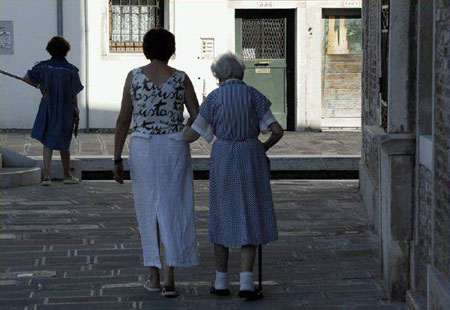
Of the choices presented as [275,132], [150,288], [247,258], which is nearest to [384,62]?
[275,132]

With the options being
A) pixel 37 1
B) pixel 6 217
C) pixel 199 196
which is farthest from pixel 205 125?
pixel 37 1

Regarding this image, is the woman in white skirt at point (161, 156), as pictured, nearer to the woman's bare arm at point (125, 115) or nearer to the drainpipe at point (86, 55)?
the woman's bare arm at point (125, 115)

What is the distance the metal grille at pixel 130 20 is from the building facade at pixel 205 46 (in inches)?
0.7

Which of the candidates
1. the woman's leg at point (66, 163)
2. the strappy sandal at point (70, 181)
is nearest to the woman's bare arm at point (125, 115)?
the woman's leg at point (66, 163)

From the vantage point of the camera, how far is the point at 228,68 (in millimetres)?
7586

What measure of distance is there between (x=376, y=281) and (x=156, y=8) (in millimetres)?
14425

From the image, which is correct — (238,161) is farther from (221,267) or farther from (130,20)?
(130,20)

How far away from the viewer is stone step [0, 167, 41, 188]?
13.6 metres

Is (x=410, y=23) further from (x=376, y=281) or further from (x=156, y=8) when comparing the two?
(x=156, y=8)

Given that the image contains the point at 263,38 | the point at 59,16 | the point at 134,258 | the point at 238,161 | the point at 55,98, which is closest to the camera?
the point at 238,161

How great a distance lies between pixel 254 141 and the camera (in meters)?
7.57

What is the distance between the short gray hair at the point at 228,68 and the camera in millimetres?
7582

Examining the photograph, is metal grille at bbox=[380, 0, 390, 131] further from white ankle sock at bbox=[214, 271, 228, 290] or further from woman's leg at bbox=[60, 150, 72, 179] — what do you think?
woman's leg at bbox=[60, 150, 72, 179]

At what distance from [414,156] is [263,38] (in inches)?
593
